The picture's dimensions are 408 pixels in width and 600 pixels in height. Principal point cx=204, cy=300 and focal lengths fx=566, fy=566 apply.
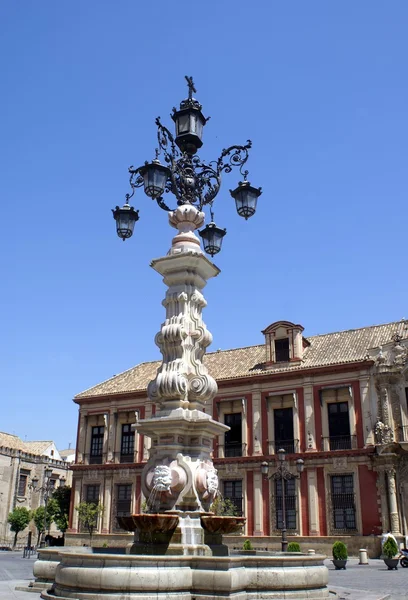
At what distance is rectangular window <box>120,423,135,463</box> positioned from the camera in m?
34.3

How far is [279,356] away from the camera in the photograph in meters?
32.2

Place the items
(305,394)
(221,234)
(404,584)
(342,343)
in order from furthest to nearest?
(342,343) → (305,394) → (404,584) → (221,234)

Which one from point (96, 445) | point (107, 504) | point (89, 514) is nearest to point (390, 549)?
point (89, 514)

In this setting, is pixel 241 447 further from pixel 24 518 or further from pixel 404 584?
pixel 24 518

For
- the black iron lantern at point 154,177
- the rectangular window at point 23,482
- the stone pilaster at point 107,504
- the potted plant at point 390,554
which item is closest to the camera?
the black iron lantern at point 154,177

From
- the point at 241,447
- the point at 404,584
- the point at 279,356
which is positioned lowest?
the point at 404,584

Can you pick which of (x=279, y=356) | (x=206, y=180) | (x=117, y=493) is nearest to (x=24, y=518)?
(x=117, y=493)

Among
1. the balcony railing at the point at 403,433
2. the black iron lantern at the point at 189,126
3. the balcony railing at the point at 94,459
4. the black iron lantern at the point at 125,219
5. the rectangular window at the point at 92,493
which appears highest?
the black iron lantern at the point at 189,126

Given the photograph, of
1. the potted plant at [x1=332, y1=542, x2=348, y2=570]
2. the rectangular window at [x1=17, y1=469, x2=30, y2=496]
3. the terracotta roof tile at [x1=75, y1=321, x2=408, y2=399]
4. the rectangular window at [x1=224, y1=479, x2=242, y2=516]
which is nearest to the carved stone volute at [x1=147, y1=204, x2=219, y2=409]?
the potted plant at [x1=332, y1=542, x2=348, y2=570]

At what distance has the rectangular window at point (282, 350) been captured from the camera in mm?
31984

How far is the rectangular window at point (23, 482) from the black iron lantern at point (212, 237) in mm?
41756

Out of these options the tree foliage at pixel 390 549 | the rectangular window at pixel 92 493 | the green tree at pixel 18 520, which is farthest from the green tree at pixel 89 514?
the tree foliage at pixel 390 549

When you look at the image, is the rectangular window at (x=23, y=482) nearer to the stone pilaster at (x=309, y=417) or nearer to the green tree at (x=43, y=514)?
the green tree at (x=43, y=514)

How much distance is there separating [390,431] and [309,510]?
565 cm
